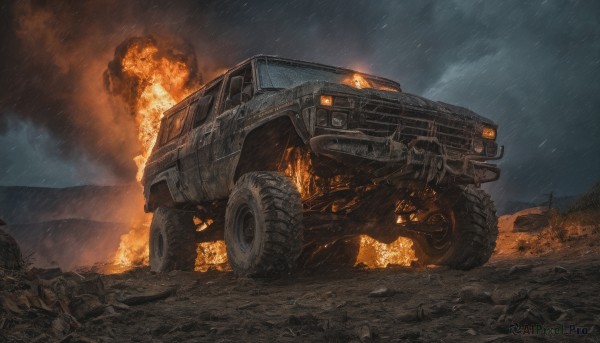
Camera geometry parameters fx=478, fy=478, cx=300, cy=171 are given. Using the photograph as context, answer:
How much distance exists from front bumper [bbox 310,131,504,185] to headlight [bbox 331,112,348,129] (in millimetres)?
134

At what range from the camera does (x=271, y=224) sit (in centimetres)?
464

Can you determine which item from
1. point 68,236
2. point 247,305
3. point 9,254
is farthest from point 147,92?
point 68,236

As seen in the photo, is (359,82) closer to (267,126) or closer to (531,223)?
(267,126)

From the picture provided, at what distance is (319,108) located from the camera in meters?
4.52

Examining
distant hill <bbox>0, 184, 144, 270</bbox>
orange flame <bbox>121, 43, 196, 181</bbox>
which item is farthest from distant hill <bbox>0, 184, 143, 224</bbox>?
orange flame <bbox>121, 43, 196, 181</bbox>

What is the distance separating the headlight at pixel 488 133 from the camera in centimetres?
552

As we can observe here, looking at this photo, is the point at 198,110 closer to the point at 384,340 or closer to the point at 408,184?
the point at 408,184

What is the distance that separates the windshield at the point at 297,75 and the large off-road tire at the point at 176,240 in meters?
2.88

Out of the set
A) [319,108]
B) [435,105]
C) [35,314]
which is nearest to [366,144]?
[319,108]

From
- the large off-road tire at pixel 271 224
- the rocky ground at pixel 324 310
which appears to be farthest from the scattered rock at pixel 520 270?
the large off-road tire at pixel 271 224

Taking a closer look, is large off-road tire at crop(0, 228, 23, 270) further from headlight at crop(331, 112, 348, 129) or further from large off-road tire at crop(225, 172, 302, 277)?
headlight at crop(331, 112, 348, 129)

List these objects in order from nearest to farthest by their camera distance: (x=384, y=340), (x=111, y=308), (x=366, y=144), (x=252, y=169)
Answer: (x=384, y=340) → (x=111, y=308) → (x=366, y=144) → (x=252, y=169)

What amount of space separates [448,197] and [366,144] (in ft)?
5.78

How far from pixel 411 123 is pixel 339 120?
0.80 metres
